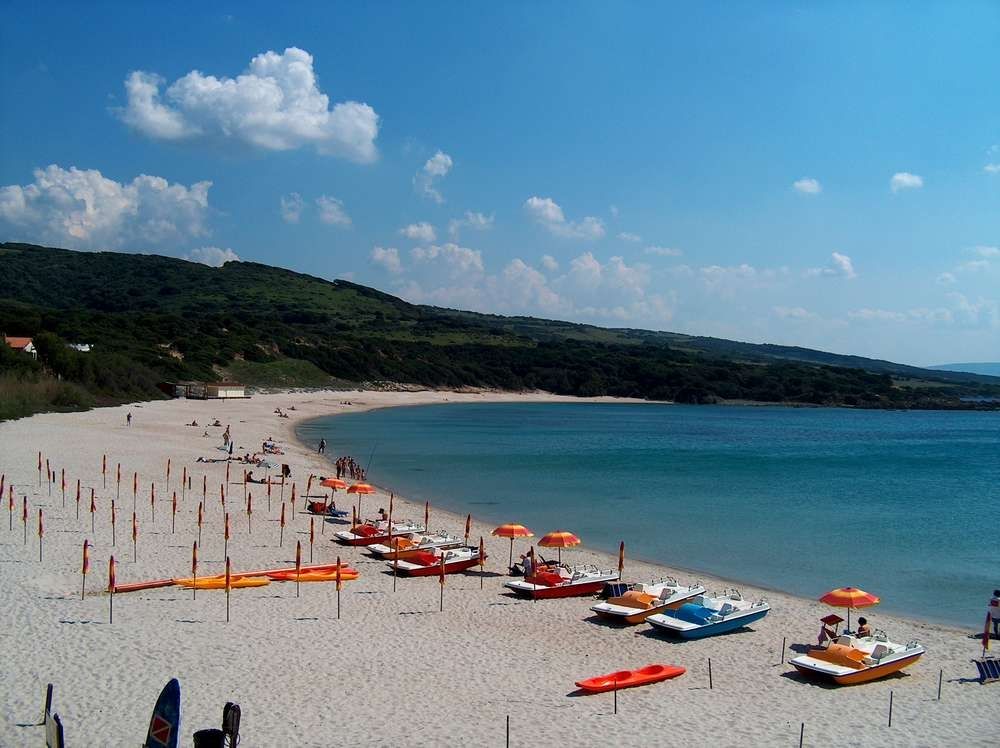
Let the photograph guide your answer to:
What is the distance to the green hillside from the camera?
86.9 m

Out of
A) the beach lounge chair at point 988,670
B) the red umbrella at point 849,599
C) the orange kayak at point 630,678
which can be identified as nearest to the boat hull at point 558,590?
the orange kayak at point 630,678

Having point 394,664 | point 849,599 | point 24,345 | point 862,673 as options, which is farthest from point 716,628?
point 24,345

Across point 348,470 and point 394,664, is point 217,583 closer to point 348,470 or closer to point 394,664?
point 394,664

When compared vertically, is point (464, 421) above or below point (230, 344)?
below

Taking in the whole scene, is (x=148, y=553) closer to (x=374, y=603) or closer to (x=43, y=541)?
(x=43, y=541)

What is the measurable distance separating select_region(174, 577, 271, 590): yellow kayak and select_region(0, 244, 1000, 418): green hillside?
161 ft

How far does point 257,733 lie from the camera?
10.6m

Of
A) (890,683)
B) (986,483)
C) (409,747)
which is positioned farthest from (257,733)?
(986,483)

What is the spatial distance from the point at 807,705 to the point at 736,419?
9982 centimetres

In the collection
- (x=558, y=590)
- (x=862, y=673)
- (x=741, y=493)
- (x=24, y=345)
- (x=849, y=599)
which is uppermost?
(x=24, y=345)

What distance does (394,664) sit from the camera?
1366cm

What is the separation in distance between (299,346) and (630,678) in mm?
102171

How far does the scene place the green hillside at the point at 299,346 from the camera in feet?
285

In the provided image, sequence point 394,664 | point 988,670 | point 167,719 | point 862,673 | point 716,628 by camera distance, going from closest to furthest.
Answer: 1. point 167,719
2. point 394,664
3. point 862,673
4. point 988,670
5. point 716,628
